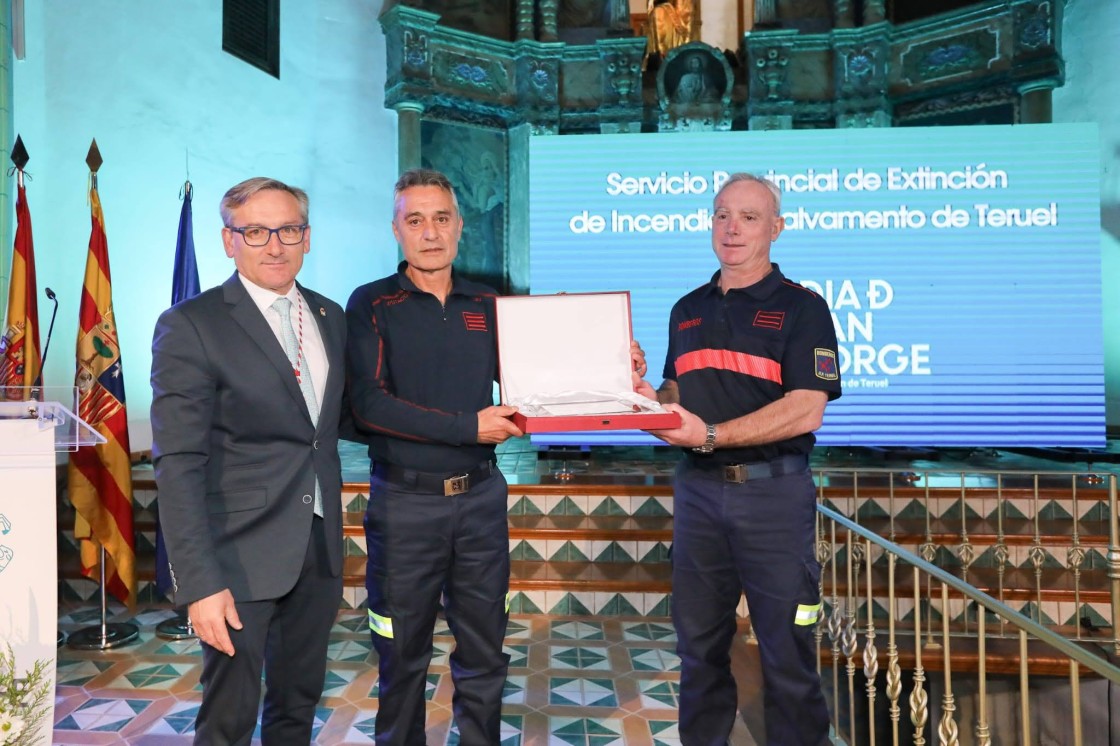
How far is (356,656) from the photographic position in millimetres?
3627

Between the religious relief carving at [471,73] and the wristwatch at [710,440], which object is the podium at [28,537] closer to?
the wristwatch at [710,440]

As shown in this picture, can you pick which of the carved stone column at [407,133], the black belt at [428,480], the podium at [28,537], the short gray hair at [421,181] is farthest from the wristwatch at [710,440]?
the carved stone column at [407,133]

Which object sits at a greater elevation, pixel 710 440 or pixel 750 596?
pixel 710 440

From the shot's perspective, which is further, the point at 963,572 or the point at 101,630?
the point at 963,572

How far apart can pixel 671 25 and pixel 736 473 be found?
28.1ft

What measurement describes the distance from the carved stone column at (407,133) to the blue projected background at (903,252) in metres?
3.65

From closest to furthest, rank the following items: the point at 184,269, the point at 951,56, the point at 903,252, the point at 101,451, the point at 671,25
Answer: the point at 101,451 → the point at 184,269 → the point at 903,252 → the point at 951,56 → the point at 671,25

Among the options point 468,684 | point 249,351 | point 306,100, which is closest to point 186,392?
point 249,351

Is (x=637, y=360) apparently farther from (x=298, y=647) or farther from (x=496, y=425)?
(x=298, y=647)

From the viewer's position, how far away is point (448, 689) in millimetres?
3215

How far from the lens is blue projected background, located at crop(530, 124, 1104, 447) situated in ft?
17.7

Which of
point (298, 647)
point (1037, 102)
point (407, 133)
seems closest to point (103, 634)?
point (298, 647)

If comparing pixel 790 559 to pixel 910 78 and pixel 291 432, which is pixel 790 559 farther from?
pixel 910 78

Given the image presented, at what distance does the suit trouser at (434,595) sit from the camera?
1.99m
